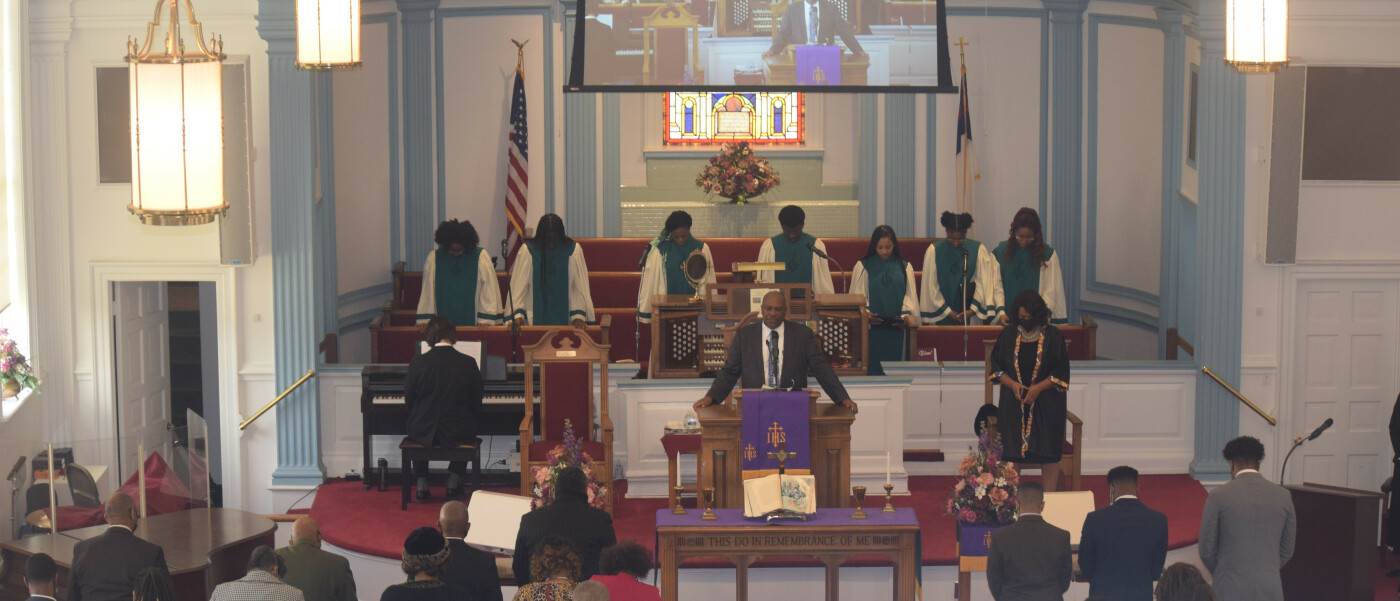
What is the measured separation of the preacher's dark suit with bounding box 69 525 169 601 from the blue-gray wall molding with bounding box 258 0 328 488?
4302 mm

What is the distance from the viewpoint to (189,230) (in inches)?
469

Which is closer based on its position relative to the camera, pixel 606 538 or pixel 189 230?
pixel 606 538

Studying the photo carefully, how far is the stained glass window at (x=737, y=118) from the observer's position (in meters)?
17.0

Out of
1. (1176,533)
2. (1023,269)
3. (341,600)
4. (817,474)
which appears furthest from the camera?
(1023,269)

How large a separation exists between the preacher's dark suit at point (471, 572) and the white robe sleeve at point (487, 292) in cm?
635

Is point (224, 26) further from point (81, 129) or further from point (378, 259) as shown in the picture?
point (378, 259)

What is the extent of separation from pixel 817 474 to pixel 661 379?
2.10m

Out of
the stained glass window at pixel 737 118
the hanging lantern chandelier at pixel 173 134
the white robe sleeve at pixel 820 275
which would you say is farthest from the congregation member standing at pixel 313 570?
the stained glass window at pixel 737 118

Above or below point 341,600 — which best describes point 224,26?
above

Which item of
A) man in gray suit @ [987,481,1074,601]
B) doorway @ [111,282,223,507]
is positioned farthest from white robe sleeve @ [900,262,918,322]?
doorway @ [111,282,223,507]

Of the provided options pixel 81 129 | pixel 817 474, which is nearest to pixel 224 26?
pixel 81 129

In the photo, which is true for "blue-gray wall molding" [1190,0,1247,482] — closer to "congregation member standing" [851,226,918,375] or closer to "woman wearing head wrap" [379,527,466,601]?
"congregation member standing" [851,226,918,375]

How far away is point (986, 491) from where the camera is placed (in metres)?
9.05

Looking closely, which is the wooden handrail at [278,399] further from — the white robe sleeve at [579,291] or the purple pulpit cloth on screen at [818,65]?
the purple pulpit cloth on screen at [818,65]
